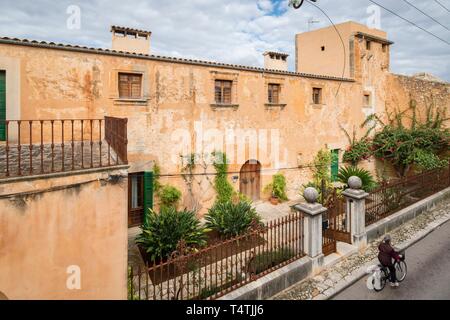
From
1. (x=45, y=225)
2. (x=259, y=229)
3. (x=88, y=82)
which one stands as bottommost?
(x=259, y=229)

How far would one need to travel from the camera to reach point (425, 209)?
11.2 meters

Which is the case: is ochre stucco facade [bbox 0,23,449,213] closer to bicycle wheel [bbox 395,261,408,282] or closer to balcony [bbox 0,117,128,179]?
balcony [bbox 0,117,128,179]

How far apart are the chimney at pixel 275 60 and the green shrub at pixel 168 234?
10395 millimetres

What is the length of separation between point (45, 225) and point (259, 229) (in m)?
3.80

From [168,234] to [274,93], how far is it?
838 centimetres

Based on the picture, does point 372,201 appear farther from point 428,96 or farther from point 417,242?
point 428,96

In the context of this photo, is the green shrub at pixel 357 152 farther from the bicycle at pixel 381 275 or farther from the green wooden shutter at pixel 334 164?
the bicycle at pixel 381 275

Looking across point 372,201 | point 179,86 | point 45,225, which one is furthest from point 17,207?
point 372,201

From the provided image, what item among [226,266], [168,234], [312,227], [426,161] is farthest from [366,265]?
[426,161]

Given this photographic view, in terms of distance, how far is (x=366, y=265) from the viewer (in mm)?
7262

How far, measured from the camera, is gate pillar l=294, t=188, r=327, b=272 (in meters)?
6.86

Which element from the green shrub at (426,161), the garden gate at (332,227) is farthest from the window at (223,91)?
the green shrub at (426,161)

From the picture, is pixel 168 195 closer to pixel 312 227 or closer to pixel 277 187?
pixel 277 187

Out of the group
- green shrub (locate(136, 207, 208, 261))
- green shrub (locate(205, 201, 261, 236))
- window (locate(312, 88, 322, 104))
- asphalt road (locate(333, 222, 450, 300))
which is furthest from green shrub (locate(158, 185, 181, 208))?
window (locate(312, 88, 322, 104))
